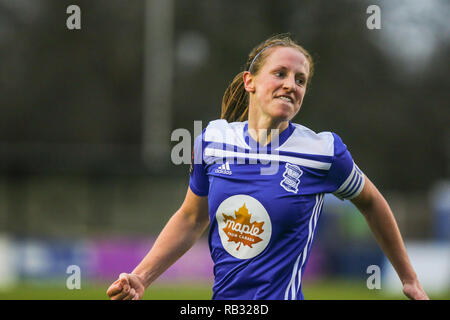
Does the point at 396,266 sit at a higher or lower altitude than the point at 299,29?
lower

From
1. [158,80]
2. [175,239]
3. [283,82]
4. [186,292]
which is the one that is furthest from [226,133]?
[158,80]

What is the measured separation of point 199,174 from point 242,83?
21.1 inches

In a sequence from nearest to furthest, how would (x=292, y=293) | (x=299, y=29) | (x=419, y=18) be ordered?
(x=292, y=293) < (x=419, y=18) < (x=299, y=29)

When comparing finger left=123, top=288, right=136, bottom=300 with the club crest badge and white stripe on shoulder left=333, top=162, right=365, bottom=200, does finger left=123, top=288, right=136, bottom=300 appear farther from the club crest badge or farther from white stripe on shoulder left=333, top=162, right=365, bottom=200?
white stripe on shoulder left=333, top=162, right=365, bottom=200

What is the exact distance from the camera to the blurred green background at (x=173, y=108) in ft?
64.8

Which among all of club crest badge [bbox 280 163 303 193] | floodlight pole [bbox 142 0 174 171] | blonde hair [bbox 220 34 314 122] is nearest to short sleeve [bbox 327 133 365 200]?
club crest badge [bbox 280 163 303 193]

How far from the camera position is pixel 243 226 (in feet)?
11.8

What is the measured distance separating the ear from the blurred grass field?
32.3 feet

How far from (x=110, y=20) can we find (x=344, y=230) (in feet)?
40.7

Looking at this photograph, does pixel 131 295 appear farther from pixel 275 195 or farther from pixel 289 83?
pixel 289 83

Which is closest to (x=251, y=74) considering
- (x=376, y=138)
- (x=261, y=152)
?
(x=261, y=152)

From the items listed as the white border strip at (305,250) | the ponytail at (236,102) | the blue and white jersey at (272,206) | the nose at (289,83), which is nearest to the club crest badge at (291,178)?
the blue and white jersey at (272,206)

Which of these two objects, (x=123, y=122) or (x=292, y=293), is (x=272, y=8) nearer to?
(x=123, y=122)

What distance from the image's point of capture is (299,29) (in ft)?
78.4
